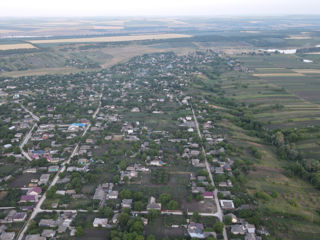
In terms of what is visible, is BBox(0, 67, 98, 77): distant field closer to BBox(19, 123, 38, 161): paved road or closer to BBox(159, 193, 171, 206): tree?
BBox(19, 123, 38, 161): paved road

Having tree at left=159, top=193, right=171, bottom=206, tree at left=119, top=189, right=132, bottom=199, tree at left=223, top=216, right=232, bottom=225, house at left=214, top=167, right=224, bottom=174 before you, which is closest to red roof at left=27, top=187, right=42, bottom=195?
tree at left=119, top=189, right=132, bottom=199

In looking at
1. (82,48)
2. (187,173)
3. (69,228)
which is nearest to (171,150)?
(187,173)

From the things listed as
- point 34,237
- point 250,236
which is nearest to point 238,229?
point 250,236

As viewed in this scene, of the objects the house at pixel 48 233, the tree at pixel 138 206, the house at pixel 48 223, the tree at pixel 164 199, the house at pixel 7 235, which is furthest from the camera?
the tree at pixel 164 199

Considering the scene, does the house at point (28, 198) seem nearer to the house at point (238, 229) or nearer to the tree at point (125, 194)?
the tree at point (125, 194)

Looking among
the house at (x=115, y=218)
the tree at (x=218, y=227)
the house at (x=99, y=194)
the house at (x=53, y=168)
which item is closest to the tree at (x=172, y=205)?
the tree at (x=218, y=227)

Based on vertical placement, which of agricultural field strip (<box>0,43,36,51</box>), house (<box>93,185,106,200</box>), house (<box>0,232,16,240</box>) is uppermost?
agricultural field strip (<box>0,43,36,51</box>)

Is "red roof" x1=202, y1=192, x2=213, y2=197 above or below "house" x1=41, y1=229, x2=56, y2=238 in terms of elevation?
above

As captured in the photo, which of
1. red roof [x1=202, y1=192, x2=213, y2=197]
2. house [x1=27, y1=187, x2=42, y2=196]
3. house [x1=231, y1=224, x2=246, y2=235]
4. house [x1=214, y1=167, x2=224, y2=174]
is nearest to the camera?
house [x1=231, y1=224, x2=246, y2=235]
